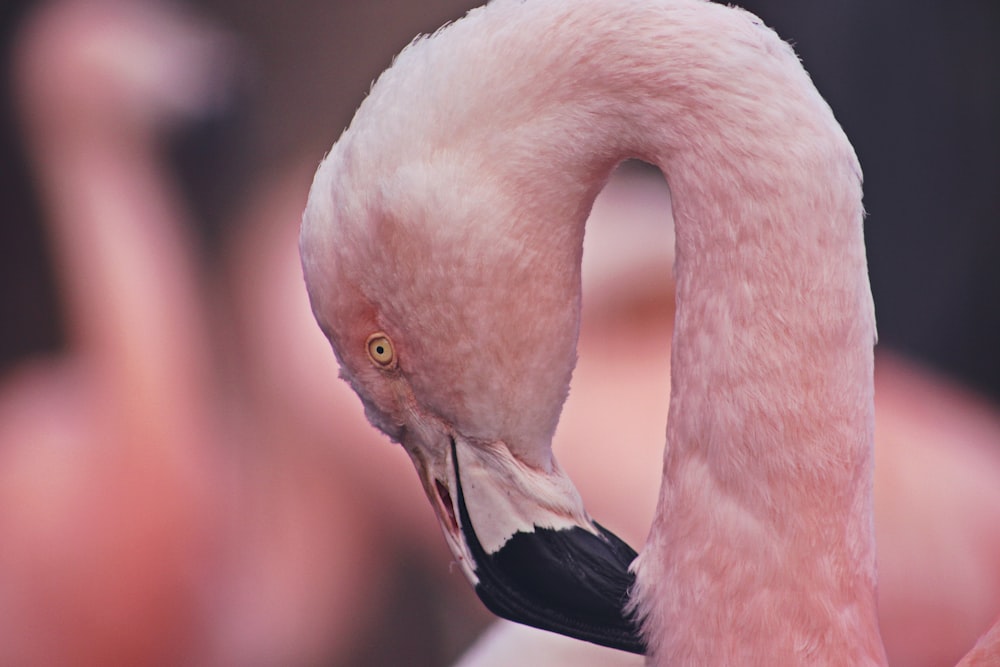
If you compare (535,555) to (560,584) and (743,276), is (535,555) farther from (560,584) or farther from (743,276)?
(743,276)

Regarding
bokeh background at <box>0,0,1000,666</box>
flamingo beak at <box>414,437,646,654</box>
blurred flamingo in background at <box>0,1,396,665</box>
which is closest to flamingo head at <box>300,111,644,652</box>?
flamingo beak at <box>414,437,646,654</box>

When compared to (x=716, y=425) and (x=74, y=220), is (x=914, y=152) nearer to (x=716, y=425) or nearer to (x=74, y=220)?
(x=716, y=425)

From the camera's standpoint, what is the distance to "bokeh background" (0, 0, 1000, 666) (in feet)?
5.82

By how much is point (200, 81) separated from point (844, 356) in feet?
5.60

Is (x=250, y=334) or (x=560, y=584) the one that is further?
(x=250, y=334)

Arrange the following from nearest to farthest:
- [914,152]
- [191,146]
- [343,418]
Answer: [914,152]
[343,418]
[191,146]

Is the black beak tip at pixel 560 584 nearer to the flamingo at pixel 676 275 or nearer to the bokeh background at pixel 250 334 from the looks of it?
the flamingo at pixel 676 275

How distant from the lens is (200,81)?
6.70ft

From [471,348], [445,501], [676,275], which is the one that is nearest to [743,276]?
[676,275]

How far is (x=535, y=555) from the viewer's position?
2.64 feet

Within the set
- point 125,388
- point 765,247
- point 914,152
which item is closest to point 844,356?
point 765,247

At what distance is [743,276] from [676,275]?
78mm

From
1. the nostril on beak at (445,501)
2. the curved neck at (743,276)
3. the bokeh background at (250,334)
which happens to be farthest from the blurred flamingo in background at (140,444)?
the curved neck at (743,276)

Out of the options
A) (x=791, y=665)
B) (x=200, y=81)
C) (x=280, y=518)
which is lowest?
(x=280, y=518)
